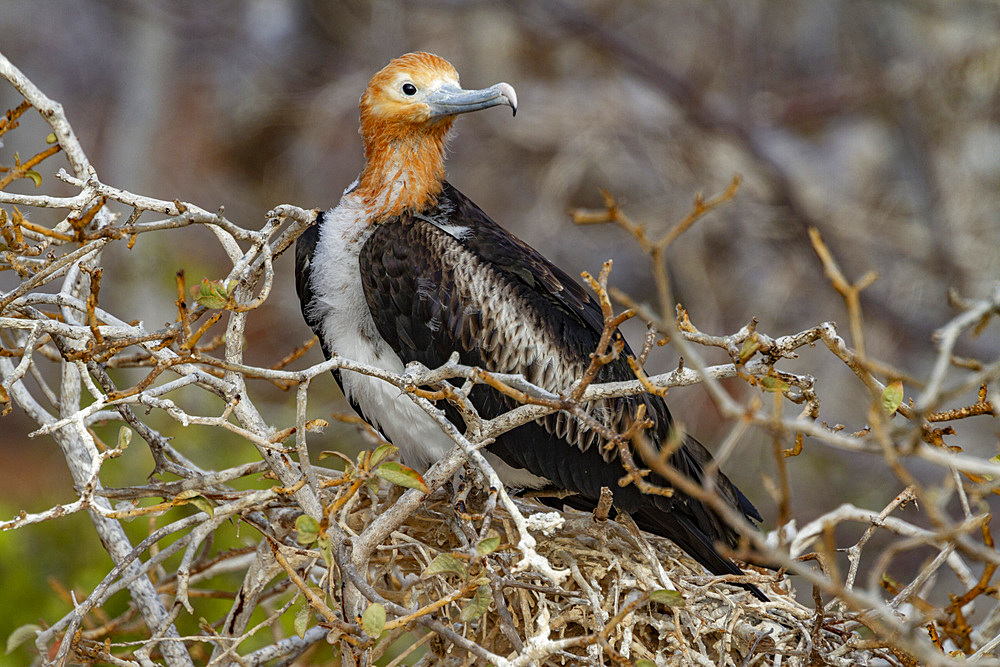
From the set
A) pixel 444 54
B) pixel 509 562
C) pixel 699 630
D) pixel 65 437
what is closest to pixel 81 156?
pixel 65 437

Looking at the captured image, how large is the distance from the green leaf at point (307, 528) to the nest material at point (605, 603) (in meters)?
0.28

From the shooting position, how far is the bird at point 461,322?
262 cm

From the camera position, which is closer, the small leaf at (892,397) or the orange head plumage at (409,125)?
the small leaf at (892,397)

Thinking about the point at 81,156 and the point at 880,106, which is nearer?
the point at 81,156

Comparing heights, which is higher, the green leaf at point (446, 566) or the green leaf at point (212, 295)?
the green leaf at point (212, 295)

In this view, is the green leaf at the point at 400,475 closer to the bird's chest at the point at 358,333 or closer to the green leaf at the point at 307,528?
the green leaf at the point at 307,528

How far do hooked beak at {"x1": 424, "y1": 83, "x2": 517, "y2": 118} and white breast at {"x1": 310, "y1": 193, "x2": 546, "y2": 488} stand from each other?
1.19 ft

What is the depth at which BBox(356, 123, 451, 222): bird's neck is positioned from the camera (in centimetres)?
281

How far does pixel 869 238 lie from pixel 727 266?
1.15 m

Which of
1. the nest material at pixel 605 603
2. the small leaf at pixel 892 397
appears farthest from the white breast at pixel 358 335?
the small leaf at pixel 892 397

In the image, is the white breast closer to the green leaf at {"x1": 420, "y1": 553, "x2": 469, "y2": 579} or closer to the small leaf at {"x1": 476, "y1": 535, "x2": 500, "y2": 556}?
the green leaf at {"x1": 420, "y1": 553, "x2": 469, "y2": 579}

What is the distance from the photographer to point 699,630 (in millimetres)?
2189

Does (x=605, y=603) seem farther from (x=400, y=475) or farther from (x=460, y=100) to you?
(x=460, y=100)

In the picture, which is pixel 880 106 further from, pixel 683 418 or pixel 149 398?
pixel 149 398
